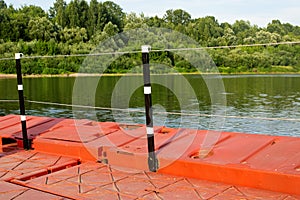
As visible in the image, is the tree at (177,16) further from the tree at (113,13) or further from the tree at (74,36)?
the tree at (74,36)

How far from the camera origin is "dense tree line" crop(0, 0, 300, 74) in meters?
30.0

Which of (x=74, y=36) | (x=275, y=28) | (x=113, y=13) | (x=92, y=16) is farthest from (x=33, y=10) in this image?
(x=275, y=28)

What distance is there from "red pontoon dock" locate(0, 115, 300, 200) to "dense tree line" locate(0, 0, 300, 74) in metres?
13.5

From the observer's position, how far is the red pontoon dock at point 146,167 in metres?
2.99

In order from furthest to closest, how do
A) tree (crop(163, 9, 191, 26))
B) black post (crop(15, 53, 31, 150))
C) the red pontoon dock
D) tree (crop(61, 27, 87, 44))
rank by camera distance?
1. tree (crop(163, 9, 191, 26))
2. tree (crop(61, 27, 87, 44))
3. black post (crop(15, 53, 31, 150))
4. the red pontoon dock

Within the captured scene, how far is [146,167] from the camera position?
143 inches

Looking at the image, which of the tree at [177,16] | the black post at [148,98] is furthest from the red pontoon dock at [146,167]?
the tree at [177,16]

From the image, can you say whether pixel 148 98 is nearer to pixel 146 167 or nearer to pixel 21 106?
pixel 146 167

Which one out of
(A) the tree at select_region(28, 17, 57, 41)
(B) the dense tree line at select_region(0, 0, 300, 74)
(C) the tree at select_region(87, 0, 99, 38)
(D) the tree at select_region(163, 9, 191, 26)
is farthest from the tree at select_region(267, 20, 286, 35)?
(A) the tree at select_region(28, 17, 57, 41)

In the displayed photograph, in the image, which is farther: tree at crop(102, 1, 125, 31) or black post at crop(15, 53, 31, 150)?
tree at crop(102, 1, 125, 31)

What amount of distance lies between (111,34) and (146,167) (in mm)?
40196

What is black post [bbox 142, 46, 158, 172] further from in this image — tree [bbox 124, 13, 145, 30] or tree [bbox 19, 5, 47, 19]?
tree [bbox 19, 5, 47, 19]

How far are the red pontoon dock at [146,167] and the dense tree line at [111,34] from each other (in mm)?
13474

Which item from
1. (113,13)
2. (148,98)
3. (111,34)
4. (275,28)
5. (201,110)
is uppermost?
(113,13)
